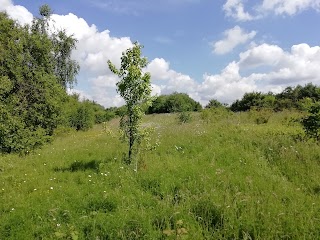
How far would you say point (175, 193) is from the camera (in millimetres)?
7555

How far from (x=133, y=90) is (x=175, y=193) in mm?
3803

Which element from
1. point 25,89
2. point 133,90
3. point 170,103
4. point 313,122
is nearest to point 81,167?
point 133,90

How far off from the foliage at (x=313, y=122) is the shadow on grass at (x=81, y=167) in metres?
7.43

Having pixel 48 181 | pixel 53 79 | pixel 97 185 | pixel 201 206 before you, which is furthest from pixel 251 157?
pixel 53 79

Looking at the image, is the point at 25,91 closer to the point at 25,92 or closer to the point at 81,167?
the point at 25,92

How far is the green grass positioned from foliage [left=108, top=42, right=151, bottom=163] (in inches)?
24.5

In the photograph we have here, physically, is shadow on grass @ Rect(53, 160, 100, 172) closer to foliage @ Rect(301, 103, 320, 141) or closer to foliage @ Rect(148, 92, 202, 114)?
foliage @ Rect(301, 103, 320, 141)

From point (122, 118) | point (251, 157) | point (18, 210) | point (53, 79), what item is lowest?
point (18, 210)

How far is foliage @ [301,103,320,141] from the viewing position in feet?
35.6

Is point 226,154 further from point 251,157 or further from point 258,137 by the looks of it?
point 258,137

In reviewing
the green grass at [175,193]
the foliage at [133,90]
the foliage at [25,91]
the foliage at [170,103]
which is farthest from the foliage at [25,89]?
the foliage at [170,103]

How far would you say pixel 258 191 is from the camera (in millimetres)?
7234

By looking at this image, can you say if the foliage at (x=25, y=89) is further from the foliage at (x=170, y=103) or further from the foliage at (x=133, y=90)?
the foliage at (x=170, y=103)

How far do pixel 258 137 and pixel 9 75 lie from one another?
17.7 meters
